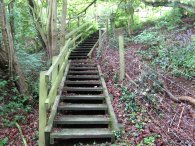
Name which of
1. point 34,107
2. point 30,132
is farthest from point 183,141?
point 34,107

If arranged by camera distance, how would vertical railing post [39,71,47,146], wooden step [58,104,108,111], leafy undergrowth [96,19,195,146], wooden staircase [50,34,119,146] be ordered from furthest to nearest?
wooden step [58,104,108,111] < wooden staircase [50,34,119,146] < vertical railing post [39,71,47,146] < leafy undergrowth [96,19,195,146]

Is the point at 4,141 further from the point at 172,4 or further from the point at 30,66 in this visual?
the point at 172,4

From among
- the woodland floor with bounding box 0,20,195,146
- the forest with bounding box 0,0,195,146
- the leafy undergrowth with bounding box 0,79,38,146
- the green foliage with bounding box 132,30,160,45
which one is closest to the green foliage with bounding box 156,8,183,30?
the forest with bounding box 0,0,195,146

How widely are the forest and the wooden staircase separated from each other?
0.07 feet

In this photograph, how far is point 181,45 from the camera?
1057 centimetres

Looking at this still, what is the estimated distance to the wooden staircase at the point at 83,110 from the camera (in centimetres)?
616

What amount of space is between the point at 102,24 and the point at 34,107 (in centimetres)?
1588

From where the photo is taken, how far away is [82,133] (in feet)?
20.2

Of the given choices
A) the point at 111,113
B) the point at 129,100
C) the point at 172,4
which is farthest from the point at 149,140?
the point at 172,4

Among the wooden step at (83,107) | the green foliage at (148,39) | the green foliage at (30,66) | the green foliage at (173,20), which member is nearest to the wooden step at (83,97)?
the wooden step at (83,107)

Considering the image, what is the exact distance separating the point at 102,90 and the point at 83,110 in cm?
122

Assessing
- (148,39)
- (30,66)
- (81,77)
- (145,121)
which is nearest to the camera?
(145,121)

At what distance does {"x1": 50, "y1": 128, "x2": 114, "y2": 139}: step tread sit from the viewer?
237 inches

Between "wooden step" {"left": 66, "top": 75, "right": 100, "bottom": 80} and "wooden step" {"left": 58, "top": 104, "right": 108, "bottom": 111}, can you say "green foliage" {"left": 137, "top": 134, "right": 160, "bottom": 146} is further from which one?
"wooden step" {"left": 66, "top": 75, "right": 100, "bottom": 80}
